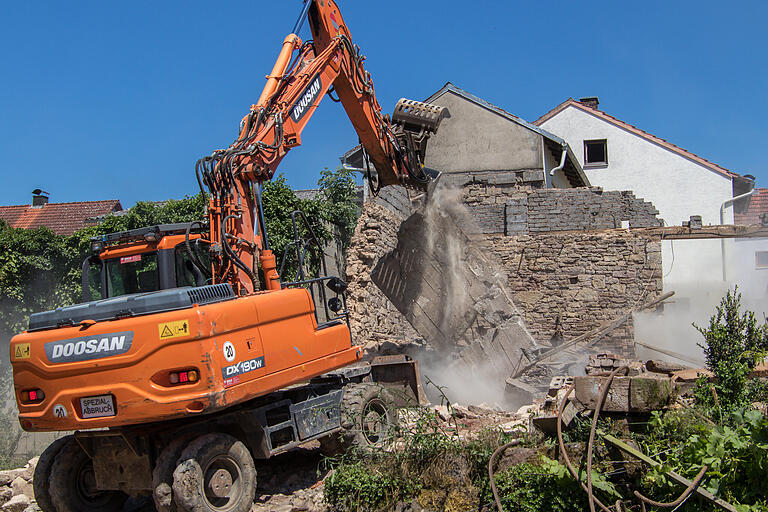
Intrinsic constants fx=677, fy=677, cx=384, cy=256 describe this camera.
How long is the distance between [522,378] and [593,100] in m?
20.2

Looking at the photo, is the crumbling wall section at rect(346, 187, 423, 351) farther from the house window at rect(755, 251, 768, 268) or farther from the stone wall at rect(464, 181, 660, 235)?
the house window at rect(755, 251, 768, 268)

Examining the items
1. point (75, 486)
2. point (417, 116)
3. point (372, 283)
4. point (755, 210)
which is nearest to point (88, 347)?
point (75, 486)

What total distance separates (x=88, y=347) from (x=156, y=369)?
0.63 m

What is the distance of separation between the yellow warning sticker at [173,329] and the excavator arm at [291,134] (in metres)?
1.17

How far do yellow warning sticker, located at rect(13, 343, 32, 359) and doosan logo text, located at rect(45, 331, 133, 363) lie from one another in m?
0.23

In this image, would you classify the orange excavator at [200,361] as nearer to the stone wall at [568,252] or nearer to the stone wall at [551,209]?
the stone wall at [568,252]

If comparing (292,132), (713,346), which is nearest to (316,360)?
(292,132)

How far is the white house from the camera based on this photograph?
24.7 m

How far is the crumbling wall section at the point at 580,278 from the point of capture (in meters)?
15.4

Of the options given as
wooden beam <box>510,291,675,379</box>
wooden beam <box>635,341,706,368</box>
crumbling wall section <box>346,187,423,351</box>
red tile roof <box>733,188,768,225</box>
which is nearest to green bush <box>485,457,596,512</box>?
crumbling wall section <box>346,187,423,351</box>

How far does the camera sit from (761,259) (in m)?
25.4

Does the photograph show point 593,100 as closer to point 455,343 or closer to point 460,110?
point 460,110

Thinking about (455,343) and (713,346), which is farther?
(455,343)

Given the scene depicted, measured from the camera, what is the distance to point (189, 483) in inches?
216
